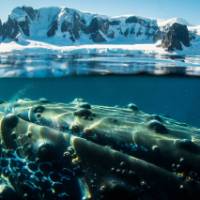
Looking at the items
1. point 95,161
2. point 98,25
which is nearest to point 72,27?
point 98,25

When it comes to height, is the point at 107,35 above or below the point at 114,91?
above

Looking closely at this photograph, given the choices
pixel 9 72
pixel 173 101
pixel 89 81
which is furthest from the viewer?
pixel 173 101

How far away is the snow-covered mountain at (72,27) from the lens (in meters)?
81.4

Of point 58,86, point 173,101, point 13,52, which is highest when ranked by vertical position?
point 13,52

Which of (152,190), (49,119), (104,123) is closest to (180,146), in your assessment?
(152,190)

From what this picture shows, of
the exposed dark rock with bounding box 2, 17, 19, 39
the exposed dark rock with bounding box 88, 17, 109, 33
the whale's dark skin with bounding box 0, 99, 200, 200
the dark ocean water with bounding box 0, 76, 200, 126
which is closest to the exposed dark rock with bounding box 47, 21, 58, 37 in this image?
the exposed dark rock with bounding box 2, 17, 19, 39

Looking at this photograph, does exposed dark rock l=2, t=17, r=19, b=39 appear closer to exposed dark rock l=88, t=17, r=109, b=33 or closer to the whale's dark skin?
exposed dark rock l=88, t=17, r=109, b=33

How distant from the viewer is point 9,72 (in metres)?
28.1

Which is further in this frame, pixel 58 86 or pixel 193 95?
pixel 193 95

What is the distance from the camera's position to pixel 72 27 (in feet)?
300

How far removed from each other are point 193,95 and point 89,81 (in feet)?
41.7

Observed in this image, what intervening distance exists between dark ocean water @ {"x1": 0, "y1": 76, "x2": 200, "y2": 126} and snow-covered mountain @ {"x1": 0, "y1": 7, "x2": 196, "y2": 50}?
123ft

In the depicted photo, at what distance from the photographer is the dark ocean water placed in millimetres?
32156

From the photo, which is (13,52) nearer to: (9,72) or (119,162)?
(9,72)
